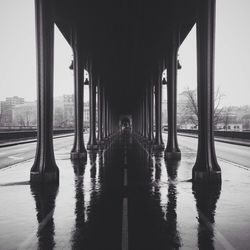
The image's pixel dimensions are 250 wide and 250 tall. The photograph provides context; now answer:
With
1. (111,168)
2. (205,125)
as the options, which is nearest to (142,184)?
(205,125)

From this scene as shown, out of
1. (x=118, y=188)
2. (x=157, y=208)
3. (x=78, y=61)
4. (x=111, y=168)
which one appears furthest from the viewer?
(x=78, y=61)

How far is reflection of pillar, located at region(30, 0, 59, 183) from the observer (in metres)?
11.6

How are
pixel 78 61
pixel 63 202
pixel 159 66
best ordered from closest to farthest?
pixel 63 202 → pixel 78 61 → pixel 159 66

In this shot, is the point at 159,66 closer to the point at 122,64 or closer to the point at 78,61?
the point at 122,64

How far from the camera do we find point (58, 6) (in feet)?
49.1

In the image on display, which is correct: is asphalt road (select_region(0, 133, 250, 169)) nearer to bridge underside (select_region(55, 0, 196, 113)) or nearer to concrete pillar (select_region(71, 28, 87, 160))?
concrete pillar (select_region(71, 28, 87, 160))

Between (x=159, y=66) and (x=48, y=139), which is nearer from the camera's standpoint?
(x=48, y=139)

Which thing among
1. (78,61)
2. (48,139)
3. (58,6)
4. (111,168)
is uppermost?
(58,6)

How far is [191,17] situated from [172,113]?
6.61 meters

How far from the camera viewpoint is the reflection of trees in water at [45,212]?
5.74 meters

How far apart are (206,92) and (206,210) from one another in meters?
5.42

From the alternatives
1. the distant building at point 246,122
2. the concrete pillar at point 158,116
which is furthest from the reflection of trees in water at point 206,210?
the distant building at point 246,122

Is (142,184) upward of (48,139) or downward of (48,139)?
downward

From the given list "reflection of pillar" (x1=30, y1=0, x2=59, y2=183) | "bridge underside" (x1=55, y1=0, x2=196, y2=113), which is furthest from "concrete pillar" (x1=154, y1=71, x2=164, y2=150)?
"reflection of pillar" (x1=30, y1=0, x2=59, y2=183)
